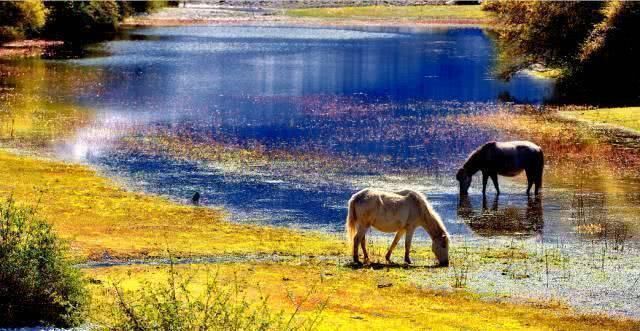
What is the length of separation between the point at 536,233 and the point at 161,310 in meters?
17.3

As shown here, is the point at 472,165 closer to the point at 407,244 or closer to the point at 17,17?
the point at 407,244

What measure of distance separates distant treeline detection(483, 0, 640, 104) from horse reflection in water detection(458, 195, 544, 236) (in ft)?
94.1

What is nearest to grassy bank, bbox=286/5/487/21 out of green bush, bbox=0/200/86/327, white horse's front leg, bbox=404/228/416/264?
white horse's front leg, bbox=404/228/416/264

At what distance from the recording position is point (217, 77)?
71562 mm

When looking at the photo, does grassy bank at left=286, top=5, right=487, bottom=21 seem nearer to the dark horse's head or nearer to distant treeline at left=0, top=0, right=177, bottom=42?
distant treeline at left=0, top=0, right=177, bottom=42

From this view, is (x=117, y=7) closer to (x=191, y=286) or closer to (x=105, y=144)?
(x=105, y=144)

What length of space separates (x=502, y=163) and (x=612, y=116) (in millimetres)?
19170

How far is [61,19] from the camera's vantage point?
10112 centimetres

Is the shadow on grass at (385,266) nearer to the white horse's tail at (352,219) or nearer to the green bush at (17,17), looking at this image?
the white horse's tail at (352,219)

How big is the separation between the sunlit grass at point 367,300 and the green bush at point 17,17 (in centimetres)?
6515

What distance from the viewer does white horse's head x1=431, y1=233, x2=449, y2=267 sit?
23.5 m

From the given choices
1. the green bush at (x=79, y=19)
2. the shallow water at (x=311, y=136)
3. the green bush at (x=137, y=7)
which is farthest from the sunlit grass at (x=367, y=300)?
the green bush at (x=137, y=7)

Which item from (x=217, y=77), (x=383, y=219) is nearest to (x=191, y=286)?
(x=383, y=219)

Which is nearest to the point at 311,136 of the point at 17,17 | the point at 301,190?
the point at 301,190
